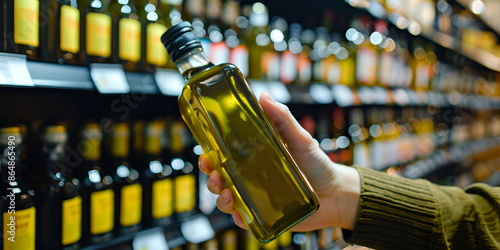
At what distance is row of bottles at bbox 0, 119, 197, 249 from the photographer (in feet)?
2.39

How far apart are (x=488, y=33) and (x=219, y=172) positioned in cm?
439

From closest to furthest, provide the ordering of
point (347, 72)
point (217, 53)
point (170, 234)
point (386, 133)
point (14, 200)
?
point (14, 200) < point (170, 234) < point (217, 53) < point (347, 72) < point (386, 133)

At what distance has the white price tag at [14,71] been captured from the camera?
0.63 meters

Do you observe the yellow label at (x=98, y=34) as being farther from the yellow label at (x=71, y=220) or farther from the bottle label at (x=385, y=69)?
the bottle label at (x=385, y=69)

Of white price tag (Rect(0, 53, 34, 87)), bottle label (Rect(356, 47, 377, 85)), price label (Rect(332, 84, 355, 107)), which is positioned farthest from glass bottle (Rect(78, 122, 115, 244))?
bottle label (Rect(356, 47, 377, 85))

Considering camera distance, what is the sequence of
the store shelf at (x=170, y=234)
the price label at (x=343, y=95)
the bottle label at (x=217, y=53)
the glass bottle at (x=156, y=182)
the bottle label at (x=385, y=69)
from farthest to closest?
the bottle label at (x=385, y=69), the price label at (x=343, y=95), the bottle label at (x=217, y=53), the glass bottle at (x=156, y=182), the store shelf at (x=170, y=234)

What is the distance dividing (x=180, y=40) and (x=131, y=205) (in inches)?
21.1

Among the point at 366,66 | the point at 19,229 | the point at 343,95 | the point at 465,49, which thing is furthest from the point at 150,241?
the point at 465,49

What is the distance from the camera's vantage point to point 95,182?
898 millimetres

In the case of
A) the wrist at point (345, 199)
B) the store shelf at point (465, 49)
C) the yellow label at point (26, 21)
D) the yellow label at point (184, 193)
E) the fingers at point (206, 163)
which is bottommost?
the yellow label at point (184, 193)

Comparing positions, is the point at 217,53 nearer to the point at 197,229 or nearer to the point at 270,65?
the point at 270,65

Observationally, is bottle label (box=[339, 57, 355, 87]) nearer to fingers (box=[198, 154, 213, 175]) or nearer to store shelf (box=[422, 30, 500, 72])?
store shelf (box=[422, 30, 500, 72])

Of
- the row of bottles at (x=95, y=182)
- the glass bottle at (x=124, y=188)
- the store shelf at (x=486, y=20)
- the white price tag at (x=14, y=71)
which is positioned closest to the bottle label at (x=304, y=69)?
the row of bottles at (x=95, y=182)

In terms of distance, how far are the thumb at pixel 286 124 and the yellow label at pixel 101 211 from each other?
1.46 ft
